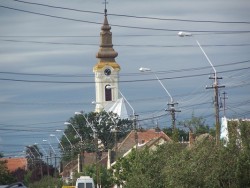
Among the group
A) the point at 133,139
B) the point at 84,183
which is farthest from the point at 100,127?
the point at 84,183

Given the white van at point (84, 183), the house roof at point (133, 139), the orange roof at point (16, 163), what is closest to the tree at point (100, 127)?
the orange roof at point (16, 163)

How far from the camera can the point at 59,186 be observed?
11662cm

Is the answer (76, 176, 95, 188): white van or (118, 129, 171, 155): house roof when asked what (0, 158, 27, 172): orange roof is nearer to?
(118, 129, 171, 155): house roof

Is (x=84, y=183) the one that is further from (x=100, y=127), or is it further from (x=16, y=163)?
(x=16, y=163)

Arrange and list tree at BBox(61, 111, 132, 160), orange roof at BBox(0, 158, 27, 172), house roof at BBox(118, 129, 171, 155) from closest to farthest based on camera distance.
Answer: house roof at BBox(118, 129, 171, 155) < tree at BBox(61, 111, 132, 160) < orange roof at BBox(0, 158, 27, 172)

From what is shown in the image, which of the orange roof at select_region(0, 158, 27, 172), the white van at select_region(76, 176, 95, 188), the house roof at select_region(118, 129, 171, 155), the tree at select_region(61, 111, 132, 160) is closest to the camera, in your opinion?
the white van at select_region(76, 176, 95, 188)

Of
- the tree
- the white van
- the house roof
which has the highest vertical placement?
the tree

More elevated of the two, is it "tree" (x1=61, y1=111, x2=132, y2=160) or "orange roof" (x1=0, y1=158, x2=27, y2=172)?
"tree" (x1=61, y1=111, x2=132, y2=160)

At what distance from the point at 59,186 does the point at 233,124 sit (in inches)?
2501

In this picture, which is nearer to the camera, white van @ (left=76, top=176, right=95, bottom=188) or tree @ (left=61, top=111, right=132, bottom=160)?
white van @ (left=76, top=176, right=95, bottom=188)

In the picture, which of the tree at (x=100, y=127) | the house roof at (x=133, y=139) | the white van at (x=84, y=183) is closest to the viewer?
the white van at (x=84, y=183)

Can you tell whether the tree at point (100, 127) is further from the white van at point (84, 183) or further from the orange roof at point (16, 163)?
the white van at point (84, 183)

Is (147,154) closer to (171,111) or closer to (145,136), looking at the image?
(171,111)

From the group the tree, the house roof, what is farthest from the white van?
the tree
